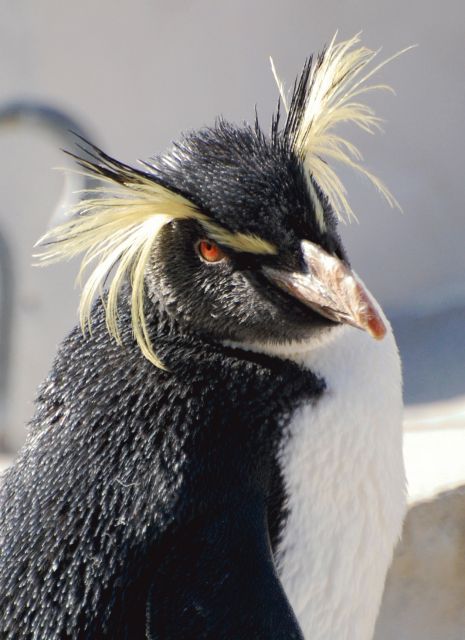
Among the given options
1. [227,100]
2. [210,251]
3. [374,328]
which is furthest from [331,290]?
[227,100]

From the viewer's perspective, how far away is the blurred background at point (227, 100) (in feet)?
12.6

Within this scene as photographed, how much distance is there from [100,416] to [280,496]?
0.26 metres

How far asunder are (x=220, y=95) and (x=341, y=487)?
8.78 feet

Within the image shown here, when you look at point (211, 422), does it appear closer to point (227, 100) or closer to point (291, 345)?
point (291, 345)

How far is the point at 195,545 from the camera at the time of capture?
1354 mm

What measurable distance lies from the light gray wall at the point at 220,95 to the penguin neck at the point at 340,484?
2421 millimetres

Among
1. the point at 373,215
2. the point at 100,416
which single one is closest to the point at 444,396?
the point at 373,215

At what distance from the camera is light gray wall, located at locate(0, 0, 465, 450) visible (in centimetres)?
384

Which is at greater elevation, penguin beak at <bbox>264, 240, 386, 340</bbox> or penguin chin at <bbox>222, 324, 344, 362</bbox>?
penguin beak at <bbox>264, 240, 386, 340</bbox>

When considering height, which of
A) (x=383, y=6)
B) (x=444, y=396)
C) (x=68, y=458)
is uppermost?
(x=383, y=6)

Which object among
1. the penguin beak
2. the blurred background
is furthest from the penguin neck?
the blurred background

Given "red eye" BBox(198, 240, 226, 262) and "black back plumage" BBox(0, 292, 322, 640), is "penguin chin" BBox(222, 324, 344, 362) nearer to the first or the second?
"black back plumage" BBox(0, 292, 322, 640)

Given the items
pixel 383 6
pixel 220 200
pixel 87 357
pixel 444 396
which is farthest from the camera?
pixel 383 6

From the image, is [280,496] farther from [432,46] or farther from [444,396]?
Result: [432,46]
